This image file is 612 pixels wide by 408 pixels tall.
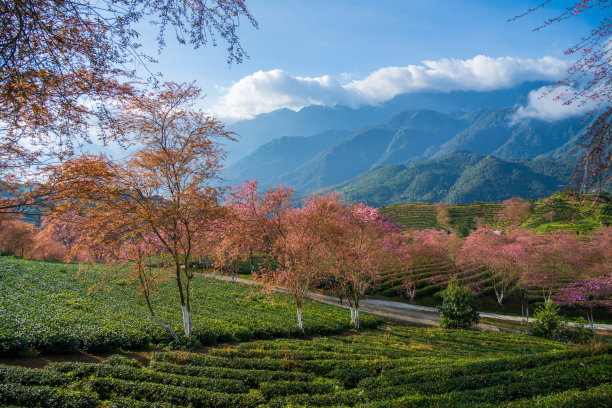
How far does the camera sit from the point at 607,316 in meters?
36.2

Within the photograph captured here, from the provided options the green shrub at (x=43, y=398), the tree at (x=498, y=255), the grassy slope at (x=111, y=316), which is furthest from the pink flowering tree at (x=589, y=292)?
the green shrub at (x=43, y=398)

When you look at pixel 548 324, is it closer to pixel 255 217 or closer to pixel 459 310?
pixel 459 310

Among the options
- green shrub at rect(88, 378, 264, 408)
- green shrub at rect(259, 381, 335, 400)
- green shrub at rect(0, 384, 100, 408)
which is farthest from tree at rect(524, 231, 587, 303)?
green shrub at rect(0, 384, 100, 408)

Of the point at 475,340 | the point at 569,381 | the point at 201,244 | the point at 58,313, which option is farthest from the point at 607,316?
the point at 58,313

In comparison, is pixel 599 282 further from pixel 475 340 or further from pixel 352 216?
pixel 352 216

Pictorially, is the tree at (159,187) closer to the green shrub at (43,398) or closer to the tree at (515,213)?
the green shrub at (43,398)

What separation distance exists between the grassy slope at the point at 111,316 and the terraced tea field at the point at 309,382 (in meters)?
2.48

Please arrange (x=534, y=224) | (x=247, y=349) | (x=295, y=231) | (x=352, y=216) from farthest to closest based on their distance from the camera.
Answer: (x=534, y=224) → (x=352, y=216) → (x=295, y=231) → (x=247, y=349)

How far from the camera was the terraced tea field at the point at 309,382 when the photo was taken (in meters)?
6.46

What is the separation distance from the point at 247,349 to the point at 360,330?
11988mm

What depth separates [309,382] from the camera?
855 cm

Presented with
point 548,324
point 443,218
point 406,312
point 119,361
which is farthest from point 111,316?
point 443,218

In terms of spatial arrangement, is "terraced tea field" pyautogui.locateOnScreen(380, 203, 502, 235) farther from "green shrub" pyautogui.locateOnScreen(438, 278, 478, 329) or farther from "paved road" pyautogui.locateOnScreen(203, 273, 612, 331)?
"green shrub" pyautogui.locateOnScreen(438, 278, 478, 329)

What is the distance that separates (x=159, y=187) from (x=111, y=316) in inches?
341
